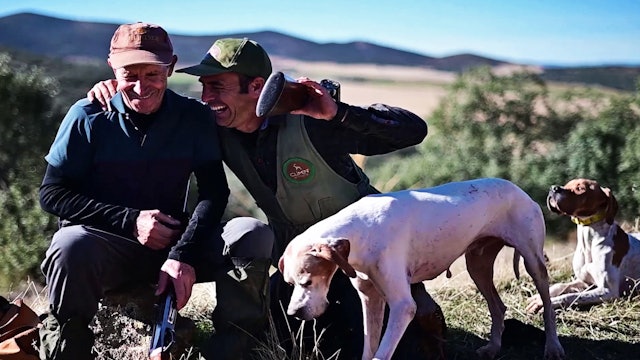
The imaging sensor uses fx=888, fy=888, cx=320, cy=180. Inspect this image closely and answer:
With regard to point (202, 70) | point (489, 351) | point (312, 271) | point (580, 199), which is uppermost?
point (202, 70)

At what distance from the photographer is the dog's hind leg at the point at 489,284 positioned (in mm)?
4773

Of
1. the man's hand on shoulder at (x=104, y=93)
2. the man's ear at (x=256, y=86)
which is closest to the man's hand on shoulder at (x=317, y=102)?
A: the man's ear at (x=256, y=86)

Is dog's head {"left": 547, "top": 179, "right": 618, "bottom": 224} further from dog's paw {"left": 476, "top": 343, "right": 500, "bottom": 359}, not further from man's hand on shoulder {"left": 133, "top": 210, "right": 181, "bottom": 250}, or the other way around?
man's hand on shoulder {"left": 133, "top": 210, "right": 181, "bottom": 250}

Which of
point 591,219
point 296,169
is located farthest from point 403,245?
point 591,219

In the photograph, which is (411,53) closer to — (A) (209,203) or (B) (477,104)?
(B) (477,104)

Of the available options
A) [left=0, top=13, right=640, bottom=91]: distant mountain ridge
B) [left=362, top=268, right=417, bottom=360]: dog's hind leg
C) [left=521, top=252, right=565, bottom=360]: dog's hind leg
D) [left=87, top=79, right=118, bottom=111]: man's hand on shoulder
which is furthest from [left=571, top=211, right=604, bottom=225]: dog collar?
[left=0, top=13, right=640, bottom=91]: distant mountain ridge

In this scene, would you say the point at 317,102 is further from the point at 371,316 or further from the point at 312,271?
the point at 371,316

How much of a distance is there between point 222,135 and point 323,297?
4.31 feet

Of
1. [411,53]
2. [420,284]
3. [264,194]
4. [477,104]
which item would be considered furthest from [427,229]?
[411,53]

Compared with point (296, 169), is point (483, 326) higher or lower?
lower

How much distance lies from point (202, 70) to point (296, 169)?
0.69 m

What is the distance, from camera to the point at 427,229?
405 centimetres

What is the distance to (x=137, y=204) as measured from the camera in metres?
4.39

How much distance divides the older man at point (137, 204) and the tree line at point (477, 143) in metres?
9.99
